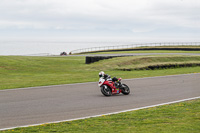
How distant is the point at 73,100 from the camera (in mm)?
13258

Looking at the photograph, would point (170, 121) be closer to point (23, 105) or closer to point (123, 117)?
point (123, 117)

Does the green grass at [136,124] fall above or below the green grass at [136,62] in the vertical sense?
below

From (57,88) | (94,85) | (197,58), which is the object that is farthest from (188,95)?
(197,58)

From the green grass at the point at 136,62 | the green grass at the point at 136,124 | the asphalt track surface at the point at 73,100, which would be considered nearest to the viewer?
the green grass at the point at 136,124

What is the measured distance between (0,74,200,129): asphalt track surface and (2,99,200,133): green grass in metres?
1.05

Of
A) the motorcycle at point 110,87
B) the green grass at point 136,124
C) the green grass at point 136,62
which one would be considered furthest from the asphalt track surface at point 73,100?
the green grass at point 136,62

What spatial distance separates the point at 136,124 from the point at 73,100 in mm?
5255

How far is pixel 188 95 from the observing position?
579 inches

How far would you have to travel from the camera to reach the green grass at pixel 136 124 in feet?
25.2

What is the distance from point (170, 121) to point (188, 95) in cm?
648

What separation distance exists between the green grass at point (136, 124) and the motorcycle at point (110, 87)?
4.27 meters

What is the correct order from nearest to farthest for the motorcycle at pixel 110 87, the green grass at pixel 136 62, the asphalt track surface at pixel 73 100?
the asphalt track surface at pixel 73 100
the motorcycle at pixel 110 87
the green grass at pixel 136 62

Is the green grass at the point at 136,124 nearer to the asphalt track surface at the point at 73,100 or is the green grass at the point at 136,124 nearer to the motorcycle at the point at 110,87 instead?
the asphalt track surface at the point at 73,100

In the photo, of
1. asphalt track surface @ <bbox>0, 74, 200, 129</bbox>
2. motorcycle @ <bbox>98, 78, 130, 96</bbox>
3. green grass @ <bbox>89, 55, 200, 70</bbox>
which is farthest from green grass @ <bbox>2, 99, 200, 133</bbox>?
green grass @ <bbox>89, 55, 200, 70</bbox>
